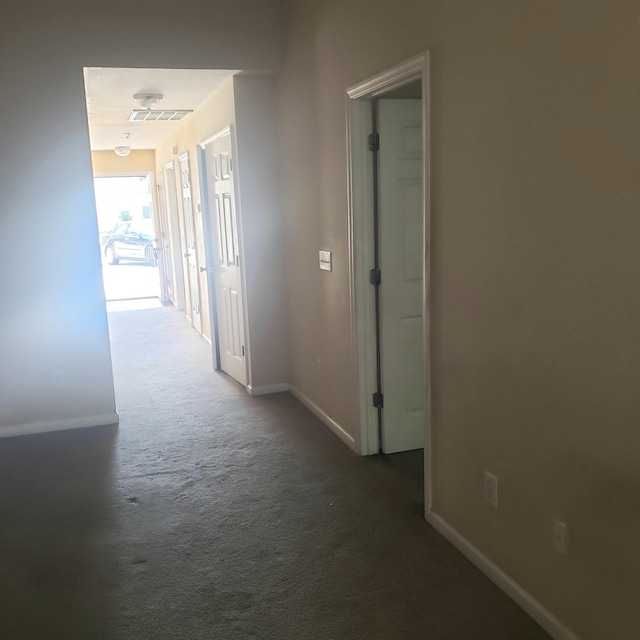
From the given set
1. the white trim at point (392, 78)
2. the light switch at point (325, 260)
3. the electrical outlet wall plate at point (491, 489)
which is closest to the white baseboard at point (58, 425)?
the light switch at point (325, 260)

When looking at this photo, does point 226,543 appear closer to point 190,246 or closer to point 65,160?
point 65,160

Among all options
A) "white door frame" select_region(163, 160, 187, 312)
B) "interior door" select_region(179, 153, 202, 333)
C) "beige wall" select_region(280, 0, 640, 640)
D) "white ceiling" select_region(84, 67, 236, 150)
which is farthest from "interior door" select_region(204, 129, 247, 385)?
"white door frame" select_region(163, 160, 187, 312)

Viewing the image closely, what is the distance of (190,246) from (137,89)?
9.90ft

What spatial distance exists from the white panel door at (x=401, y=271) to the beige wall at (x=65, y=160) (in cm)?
154

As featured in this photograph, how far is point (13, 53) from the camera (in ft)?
13.4

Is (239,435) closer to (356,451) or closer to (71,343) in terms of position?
(356,451)

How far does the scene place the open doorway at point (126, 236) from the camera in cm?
1367

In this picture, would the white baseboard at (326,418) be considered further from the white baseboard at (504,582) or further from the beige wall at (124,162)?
the beige wall at (124,162)

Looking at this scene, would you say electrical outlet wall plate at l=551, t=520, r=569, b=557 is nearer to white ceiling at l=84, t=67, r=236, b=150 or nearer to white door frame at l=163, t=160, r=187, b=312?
white ceiling at l=84, t=67, r=236, b=150

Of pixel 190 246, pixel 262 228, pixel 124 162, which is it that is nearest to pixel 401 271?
pixel 262 228

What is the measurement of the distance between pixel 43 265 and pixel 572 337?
142 inches

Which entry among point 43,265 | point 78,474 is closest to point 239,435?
point 78,474

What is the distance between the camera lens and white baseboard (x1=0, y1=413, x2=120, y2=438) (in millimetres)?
4512

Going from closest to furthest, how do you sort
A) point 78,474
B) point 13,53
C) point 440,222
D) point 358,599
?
point 358,599
point 440,222
point 78,474
point 13,53
